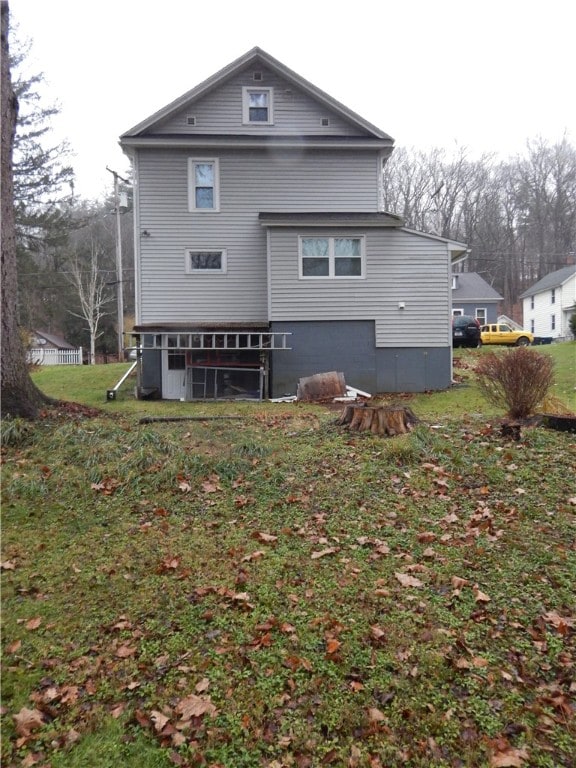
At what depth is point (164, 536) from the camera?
4.43 meters

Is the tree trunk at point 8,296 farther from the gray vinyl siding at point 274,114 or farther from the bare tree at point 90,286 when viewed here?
the bare tree at point 90,286

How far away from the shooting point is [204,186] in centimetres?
1495

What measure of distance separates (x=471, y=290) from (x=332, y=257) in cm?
2591

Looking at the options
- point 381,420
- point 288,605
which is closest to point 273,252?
point 381,420

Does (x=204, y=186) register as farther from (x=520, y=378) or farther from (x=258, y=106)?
(x=520, y=378)

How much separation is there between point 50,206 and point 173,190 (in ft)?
56.1

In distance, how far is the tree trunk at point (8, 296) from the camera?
23.8 ft

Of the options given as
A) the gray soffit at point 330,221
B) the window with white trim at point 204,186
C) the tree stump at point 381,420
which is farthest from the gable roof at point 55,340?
the tree stump at point 381,420

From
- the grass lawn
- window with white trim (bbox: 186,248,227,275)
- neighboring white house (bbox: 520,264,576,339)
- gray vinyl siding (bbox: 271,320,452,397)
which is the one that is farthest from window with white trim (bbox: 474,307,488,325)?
the grass lawn

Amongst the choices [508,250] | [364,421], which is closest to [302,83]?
[364,421]

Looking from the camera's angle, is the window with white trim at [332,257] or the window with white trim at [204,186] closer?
the window with white trim at [332,257]

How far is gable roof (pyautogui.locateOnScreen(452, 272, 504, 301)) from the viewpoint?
36.4 m

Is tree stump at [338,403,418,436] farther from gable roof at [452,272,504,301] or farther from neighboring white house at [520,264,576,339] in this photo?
gable roof at [452,272,504,301]

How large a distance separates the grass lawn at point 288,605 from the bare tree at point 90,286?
27330mm
